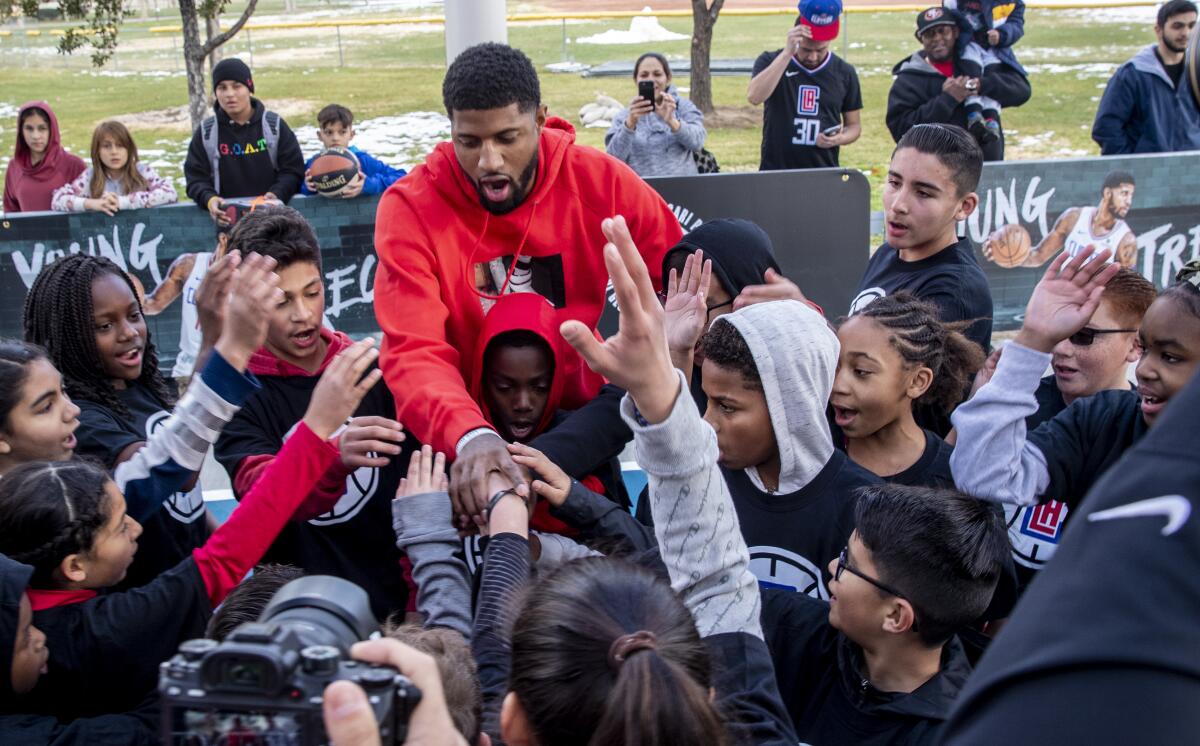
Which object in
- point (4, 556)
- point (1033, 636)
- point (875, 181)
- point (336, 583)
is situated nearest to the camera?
point (1033, 636)

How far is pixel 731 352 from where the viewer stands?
258 centimetres

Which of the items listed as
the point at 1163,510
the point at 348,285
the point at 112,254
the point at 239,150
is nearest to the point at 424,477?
the point at 1163,510

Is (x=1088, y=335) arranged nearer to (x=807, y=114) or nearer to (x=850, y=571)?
(x=850, y=571)

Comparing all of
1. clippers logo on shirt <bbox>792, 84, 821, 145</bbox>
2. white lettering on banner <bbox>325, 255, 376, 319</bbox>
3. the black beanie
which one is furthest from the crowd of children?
clippers logo on shirt <bbox>792, 84, 821, 145</bbox>

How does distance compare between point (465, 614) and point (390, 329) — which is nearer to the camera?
point (465, 614)

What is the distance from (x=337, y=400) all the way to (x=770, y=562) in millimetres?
1058

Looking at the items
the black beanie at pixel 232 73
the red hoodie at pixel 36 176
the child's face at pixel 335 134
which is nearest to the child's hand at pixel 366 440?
the black beanie at pixel 232 73

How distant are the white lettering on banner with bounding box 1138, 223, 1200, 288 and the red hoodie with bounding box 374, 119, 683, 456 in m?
4.75

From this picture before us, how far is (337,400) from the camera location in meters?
2.60

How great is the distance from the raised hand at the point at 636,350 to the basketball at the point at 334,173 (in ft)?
15.7

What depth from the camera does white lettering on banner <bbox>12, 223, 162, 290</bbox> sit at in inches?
239

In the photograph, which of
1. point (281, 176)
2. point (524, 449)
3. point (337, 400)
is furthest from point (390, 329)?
point (281, 176)

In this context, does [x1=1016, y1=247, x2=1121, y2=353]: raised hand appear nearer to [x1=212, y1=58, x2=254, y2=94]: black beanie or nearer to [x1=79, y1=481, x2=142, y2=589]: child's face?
[x1=79, y1=481, x2=142, y2=589]: child's face

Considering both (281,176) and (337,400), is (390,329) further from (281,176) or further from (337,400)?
(281,176)
